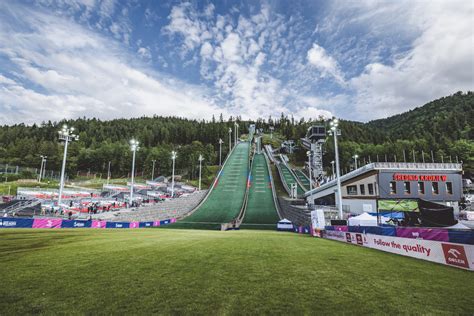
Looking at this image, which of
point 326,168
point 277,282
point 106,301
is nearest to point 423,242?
point 277,282

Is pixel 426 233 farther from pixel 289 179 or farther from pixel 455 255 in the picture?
pixel 289 179

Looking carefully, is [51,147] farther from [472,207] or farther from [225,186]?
[472,207]

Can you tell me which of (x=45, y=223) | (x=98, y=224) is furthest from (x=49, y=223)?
(x=98, y=224)

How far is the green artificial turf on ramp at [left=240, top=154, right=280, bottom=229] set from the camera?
35031 mm

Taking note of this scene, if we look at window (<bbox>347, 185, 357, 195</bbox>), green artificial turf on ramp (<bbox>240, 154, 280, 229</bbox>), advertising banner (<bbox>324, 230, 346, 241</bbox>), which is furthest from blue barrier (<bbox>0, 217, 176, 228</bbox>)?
window (<bbox>347, 185, 357, 195</bbox>)

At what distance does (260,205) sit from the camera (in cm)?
4319

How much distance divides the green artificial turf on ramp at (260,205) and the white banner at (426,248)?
65.1ft

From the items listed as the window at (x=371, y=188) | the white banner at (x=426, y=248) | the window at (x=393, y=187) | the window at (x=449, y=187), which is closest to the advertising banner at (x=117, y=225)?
the white banner at (x=426, y=248)

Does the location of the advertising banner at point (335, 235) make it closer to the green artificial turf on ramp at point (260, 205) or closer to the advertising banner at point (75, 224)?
the green artificial turf on ramp at point (260, 205)

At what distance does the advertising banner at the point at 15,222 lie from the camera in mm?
20203

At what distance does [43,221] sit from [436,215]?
→ 102 feet

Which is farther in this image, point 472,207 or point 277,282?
point 472,207

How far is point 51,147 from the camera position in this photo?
98.8 metres

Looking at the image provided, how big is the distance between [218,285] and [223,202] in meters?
38.6
